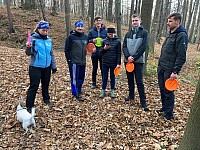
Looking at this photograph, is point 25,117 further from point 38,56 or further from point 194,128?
point 194,128

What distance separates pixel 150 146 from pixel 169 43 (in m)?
2.14

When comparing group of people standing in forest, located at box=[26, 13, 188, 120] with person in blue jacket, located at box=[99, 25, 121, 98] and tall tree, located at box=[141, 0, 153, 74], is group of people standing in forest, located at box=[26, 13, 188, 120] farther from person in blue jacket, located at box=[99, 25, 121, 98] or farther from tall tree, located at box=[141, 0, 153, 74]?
tall tree, located at box=[141, 0, 153, 74]

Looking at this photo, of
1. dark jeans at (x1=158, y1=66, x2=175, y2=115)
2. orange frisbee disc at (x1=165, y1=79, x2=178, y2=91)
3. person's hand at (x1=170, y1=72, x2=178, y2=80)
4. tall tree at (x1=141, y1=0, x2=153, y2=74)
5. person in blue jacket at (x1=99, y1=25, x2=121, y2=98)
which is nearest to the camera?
person's hand at (x1=170, y1=72, x2=178, y2=80)

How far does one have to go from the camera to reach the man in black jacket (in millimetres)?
4062

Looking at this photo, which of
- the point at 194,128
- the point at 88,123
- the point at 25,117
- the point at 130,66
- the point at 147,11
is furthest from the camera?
the point at 147,11

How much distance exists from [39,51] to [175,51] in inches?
113

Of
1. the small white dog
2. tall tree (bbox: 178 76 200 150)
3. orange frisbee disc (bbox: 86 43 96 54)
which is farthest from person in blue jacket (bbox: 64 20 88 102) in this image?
tall tree (bbox: 178 76 200 150)

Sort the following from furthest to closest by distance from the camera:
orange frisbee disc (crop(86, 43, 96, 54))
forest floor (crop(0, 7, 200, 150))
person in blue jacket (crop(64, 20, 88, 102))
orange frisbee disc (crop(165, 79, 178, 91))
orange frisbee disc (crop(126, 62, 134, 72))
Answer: orange frisbee disc (crop(86, 43, 96, 54)) < person in blue jacket (crop(64, 20, 88, 102)) < orange frisbee disc (crop(126, 62, 134, 72)) < orange frisbee disc (crop(165, 79, 178, 91)) < forest floor (crop(0, 7, 200, 150))

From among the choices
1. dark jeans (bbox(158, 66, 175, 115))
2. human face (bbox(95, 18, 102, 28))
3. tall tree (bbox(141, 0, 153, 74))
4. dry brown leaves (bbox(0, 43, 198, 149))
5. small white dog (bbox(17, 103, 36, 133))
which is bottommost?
dry brown leaves (bbox(0, 43, 198, 149))

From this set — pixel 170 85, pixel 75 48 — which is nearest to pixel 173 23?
pixel 170 85

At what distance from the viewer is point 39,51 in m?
4.29

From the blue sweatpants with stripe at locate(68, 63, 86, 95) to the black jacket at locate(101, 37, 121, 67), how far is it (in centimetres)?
67

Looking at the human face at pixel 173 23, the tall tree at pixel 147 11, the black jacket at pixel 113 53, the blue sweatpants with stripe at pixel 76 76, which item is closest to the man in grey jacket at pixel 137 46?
the black jacket at pixel 113 53

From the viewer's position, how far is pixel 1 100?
16.8 feet
